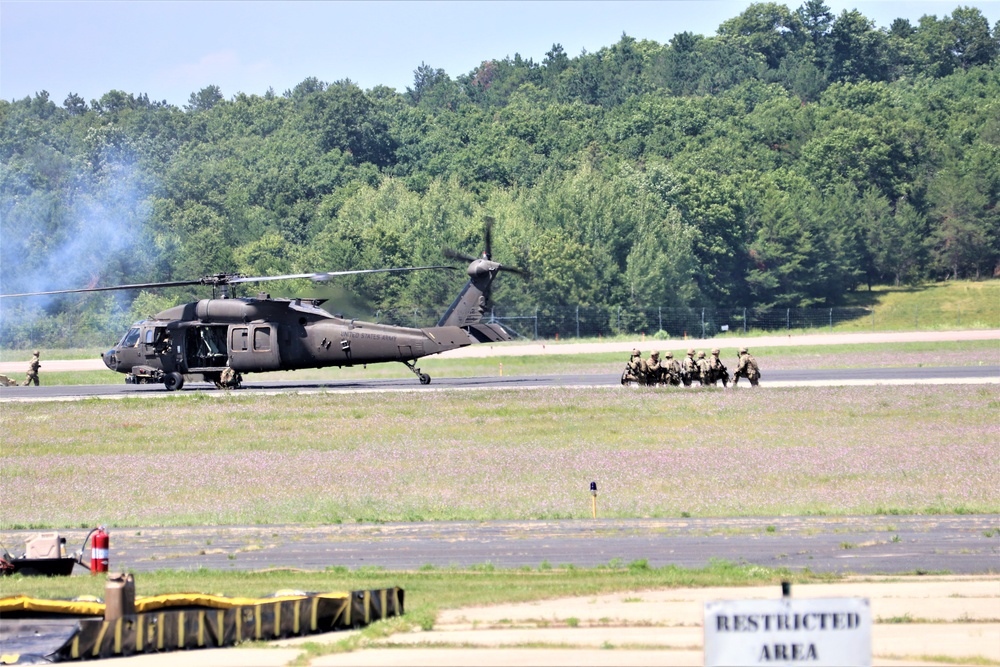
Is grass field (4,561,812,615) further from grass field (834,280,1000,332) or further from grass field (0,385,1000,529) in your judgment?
grass field (834,280,1000,332)

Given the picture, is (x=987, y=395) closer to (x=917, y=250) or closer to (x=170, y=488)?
(x=170, y=488)

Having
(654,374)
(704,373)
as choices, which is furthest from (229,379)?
(704,373)

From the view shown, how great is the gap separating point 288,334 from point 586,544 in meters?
23.6

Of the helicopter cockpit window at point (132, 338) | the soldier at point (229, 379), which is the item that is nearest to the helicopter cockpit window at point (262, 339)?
the soldier at point (229, 379)

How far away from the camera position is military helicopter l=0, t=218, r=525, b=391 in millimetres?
43938

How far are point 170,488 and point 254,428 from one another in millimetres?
7332

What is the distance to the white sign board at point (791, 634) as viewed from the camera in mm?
8266

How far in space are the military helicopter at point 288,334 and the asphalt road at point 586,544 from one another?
18425 millimetres

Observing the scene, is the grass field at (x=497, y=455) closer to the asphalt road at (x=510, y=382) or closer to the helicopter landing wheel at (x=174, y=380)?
the helicopter landing wheel at (x=174, y=380)

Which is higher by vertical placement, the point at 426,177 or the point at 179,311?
the point at 426,177

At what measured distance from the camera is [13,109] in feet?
625

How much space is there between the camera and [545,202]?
97000 mm

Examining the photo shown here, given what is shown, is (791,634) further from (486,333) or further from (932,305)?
(932,305)

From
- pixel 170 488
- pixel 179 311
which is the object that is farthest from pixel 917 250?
pixel 170 488
